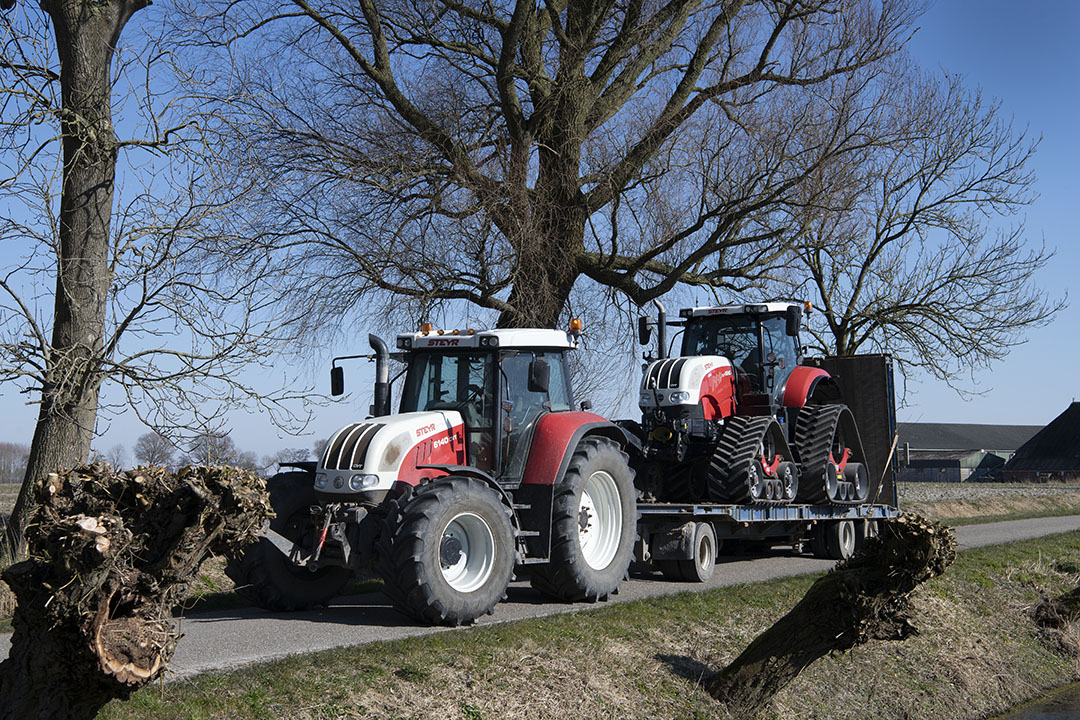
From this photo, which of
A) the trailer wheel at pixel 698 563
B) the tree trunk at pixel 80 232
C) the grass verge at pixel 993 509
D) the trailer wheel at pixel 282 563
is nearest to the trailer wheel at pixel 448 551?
the trailer wheel at pixel 282 563

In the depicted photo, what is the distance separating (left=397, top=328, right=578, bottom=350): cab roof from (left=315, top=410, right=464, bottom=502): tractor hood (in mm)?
829

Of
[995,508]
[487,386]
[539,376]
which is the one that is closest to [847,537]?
[487,386]

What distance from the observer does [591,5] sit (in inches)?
670

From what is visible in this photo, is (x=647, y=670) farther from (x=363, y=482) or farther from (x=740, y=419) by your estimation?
(x=740, y=419)

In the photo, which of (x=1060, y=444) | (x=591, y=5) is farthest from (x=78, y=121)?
(x=1060, y=444)

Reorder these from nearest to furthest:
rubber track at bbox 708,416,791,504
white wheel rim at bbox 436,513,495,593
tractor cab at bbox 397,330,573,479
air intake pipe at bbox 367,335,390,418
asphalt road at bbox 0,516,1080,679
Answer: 1. asphalt road at bbox 0,516,1080,679
2. white wheel rim at bbox 436,513,495,593
3. tractor cab at bbox 397,330,573,479
4. air intake pipe at bbox 367,335,390,418
5. rubber track at bbox 708,416,791,504

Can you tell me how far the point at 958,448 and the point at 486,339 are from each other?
267 ft

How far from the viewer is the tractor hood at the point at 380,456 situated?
9.52 metres

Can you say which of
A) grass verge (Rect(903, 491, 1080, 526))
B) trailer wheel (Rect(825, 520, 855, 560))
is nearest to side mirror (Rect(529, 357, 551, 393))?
trailer wheel (Rect(825, 520, 855, 560))

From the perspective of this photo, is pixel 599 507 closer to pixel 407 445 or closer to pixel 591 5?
pixel 407 445

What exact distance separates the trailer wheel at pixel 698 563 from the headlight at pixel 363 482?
4.47 meters

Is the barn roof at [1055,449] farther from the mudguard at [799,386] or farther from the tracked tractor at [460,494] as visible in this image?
the tracked tractor at [460,494]

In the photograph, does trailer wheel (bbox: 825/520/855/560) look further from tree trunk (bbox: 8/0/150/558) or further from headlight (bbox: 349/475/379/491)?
tree trunk (bbox: 8/0/150/558)

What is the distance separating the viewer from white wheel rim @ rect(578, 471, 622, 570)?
11164mm
